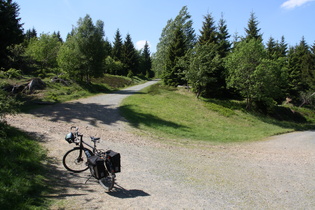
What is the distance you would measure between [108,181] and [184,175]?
8.81 feet

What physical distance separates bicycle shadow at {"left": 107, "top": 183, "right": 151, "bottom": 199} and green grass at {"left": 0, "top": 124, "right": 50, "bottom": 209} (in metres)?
1.53

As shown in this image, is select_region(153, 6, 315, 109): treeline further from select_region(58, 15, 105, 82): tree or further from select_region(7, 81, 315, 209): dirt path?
select_region(7, 81, 315, 209): dirt path

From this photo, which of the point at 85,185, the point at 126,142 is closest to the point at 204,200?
the point at 85,185

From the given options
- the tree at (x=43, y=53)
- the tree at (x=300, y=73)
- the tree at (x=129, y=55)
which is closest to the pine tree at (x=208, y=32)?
the tree at (x=300, y=73)

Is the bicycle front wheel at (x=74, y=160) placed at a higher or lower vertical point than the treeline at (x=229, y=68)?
lower

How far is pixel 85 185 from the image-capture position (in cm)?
608

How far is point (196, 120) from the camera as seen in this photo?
19984mm

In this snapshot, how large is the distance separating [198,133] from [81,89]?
16297 millimetres

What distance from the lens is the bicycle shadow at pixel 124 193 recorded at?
18.4 feet

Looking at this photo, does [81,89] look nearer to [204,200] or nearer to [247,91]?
[247,91]

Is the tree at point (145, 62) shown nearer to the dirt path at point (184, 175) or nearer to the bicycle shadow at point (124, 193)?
the dirt path at point (184, 175)

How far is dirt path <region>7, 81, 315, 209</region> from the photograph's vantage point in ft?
18.1

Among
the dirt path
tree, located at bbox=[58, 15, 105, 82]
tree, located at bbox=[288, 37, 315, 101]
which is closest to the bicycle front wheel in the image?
the dirt path

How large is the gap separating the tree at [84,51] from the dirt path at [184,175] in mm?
15654
